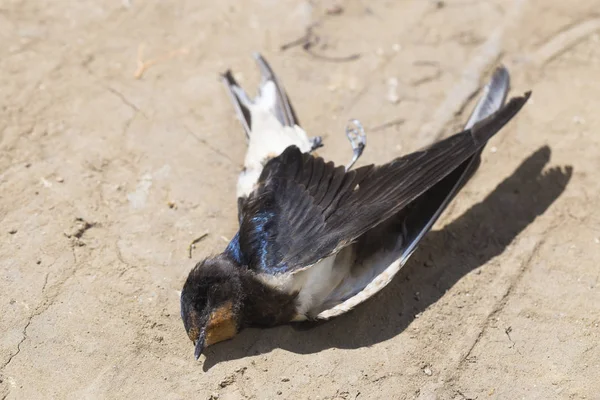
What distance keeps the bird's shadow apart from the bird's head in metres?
0.11

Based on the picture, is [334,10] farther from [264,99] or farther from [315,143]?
[315,143]

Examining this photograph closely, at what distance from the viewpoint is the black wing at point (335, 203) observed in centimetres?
312

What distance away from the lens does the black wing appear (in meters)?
3.12

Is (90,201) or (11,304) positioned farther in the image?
(90,201)

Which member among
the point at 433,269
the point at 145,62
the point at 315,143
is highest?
the point at 145,62

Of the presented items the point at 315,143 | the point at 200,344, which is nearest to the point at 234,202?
the point at 315,143

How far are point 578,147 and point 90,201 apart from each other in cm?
286

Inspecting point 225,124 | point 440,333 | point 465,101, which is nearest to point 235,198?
point 225,124

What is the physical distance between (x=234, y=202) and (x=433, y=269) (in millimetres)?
1162

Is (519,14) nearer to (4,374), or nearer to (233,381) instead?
(233,381)

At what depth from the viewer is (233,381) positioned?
296cm

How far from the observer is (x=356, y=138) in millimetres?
4004

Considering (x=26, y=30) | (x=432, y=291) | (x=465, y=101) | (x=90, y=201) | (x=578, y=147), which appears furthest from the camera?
(x=26, y=30)

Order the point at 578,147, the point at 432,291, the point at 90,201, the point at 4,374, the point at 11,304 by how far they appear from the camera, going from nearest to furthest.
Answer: the point at 4,374
the point at 11,304
the point at 432,291
the point at 90,201
the point at 578,147
